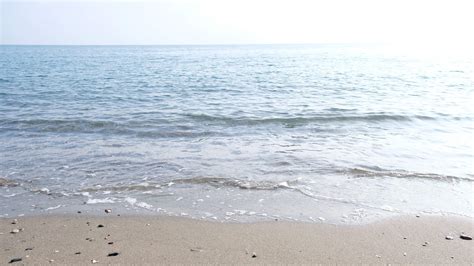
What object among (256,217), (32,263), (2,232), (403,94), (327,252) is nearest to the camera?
(32,263)

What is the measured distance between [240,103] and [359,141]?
8.28m

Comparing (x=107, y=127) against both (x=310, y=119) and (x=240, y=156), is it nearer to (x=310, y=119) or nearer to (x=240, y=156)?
(x=240, y=156)

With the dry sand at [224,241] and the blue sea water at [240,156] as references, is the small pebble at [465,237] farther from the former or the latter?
the blue sea water at [240,156]

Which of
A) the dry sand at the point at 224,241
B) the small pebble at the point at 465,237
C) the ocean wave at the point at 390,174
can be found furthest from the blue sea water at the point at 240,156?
the small pebble at the point at 465,237

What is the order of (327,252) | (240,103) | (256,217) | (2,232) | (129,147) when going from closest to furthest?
1. (327,252)
2. (2,232)
3. (256,217)
4. (129,147)
5. (240,103)

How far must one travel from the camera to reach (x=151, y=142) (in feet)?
37.8

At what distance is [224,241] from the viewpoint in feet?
17.3

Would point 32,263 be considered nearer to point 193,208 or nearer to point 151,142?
point 193,208

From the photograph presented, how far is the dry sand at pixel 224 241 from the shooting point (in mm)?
4805

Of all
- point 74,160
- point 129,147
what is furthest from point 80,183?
point 129,147

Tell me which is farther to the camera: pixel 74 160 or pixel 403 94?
pixel 403 94

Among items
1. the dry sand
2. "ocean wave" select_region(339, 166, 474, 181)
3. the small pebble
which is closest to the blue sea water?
"ocean wave" select_region(339, 166, 474, 181)

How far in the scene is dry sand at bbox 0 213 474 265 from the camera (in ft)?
15.8

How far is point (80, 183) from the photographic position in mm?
7758
